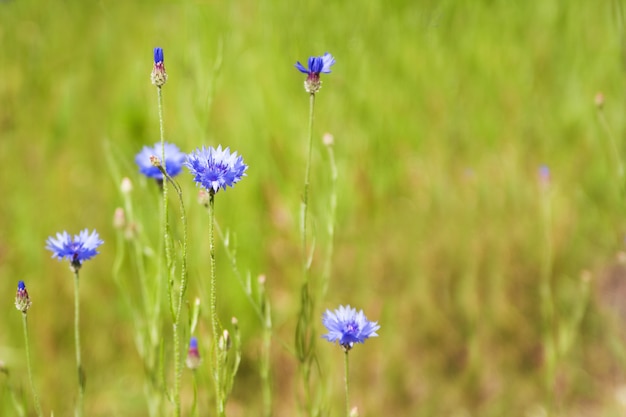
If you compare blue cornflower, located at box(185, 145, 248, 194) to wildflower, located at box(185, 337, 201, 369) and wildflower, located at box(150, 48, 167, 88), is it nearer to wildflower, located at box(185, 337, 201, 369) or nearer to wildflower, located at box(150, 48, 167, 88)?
wildflower, located at box(150, 48, 167, 88)

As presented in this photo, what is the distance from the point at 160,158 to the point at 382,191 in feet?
2.62

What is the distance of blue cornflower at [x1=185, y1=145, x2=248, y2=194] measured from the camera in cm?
88

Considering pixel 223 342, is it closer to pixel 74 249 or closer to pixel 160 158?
pixel 74 249

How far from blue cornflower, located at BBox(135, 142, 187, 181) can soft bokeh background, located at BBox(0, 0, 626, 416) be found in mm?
109

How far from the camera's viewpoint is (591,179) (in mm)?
1969

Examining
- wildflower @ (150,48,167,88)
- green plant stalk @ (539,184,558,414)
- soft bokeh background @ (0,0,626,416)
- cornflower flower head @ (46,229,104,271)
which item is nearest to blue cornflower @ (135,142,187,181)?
soft bokeh background @ (0,0,626,416)

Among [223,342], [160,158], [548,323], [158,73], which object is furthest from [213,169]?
[548,323]

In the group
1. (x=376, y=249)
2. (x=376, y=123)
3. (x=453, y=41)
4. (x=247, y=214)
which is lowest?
(x=376, y=249)

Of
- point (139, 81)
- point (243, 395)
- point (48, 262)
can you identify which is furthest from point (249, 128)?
point (243, 395)

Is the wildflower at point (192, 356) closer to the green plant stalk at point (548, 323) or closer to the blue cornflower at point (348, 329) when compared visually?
the blue cornflower at point (348, 329)

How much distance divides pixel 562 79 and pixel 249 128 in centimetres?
106

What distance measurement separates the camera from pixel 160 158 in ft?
4.62

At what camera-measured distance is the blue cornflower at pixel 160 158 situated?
132 cm

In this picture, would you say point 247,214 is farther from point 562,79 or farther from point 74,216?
point 562,79
